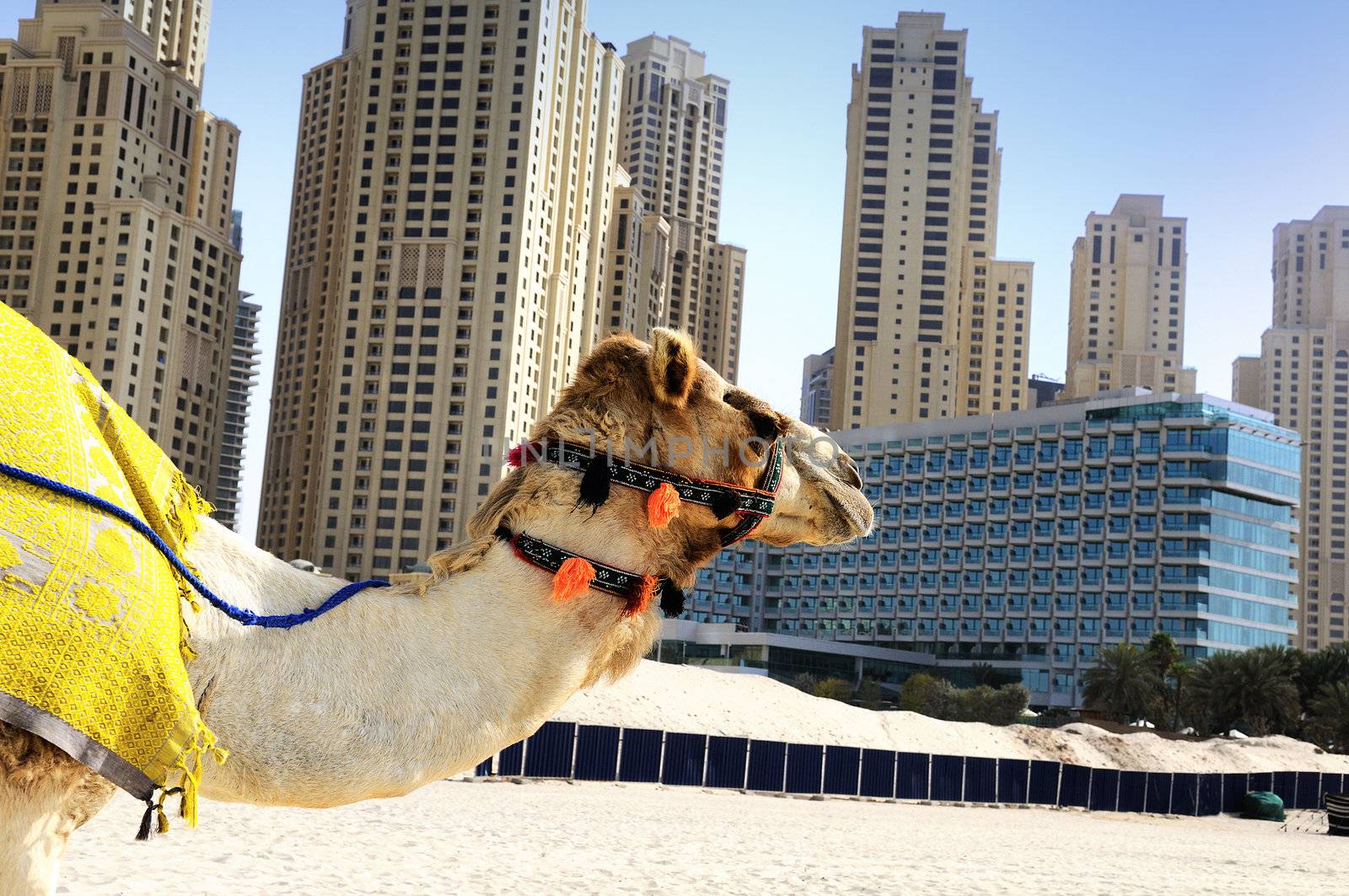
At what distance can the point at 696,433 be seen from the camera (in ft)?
11.5

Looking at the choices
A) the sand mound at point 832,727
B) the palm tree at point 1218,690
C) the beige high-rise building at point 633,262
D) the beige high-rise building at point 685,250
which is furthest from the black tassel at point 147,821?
the beige high-rise building at point 685,250

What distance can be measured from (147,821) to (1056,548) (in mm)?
111367

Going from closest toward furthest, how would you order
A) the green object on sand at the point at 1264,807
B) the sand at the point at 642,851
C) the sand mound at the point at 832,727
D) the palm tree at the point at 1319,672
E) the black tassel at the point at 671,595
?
the black tassel at the point at 671,595
the sand at the point at 642,851
the green object on sand at the point at 1264,807
the sand mound at the point at 832,727
the palm tree at the point at 1319,672

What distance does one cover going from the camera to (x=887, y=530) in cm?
11775

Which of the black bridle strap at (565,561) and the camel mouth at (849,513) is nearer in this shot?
the black bridle strap at (565,561)

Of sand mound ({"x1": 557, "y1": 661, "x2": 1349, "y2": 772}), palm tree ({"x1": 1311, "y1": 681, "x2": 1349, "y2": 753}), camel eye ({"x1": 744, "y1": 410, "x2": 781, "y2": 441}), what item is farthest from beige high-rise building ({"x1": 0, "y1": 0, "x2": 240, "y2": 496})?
camel eye ({"x1": 744, "y1": 410, "x2": 781, "y2": 441})

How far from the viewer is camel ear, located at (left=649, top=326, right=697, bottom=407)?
130 inches

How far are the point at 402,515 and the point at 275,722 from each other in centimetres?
12149

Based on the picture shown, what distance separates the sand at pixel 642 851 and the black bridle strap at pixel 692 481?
31.4 feet

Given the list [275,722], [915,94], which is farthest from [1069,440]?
[275,722]

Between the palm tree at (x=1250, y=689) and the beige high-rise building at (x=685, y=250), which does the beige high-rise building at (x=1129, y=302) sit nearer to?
the beige high-rise building at (x=685, y=250)

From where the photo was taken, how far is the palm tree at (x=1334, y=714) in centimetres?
6756

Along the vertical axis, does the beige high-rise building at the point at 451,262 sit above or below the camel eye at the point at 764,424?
above

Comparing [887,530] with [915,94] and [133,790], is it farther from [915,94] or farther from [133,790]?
[133,790]
